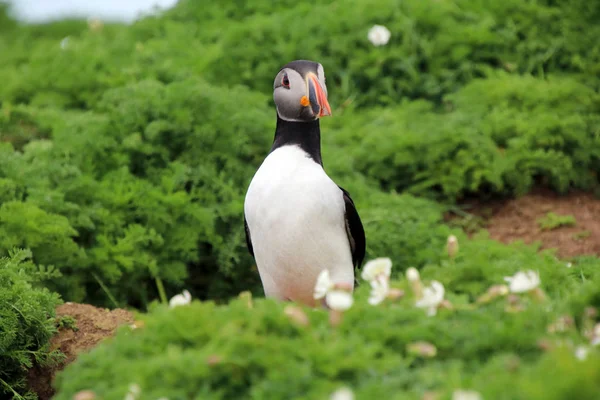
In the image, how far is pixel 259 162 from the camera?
783 cm

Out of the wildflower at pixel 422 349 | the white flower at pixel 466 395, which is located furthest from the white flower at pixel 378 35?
the white flower at pixel 466 395

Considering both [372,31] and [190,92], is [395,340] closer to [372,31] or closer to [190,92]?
[190,92]

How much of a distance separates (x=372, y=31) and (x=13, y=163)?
13.3ft

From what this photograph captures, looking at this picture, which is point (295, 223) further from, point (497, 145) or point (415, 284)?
point (497, 145)

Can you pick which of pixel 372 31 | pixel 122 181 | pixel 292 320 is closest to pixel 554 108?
pixel 372 31

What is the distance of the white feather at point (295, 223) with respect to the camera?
522 centimetres

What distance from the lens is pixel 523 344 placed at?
11.4 ft

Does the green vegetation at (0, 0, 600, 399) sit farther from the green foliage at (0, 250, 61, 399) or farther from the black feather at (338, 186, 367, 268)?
the black feather at (338, 186, 367, 268)

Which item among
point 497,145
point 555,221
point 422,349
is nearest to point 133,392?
point 422,349

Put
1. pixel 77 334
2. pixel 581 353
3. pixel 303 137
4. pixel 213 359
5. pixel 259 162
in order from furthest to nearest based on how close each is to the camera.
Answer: pixel 259 162
pixel 77 334
pixel 303 137
pixel 213 359
pixel 581 353

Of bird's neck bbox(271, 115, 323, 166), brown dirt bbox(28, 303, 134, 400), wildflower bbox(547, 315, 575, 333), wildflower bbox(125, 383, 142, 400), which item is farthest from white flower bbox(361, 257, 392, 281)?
brown dirt bbox(28, 303, 134, 400)

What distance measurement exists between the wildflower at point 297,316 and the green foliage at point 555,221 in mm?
4489

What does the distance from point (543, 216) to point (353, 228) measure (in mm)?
2885

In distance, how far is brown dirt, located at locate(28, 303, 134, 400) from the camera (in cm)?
559
